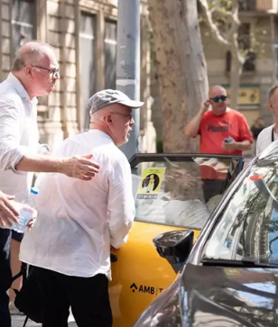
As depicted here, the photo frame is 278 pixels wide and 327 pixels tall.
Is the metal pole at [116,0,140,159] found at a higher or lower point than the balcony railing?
lower

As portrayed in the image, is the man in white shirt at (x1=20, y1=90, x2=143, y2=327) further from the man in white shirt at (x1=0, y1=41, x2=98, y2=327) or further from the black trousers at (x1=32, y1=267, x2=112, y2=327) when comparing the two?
the man in white shirt at (x1=0, y1=41, x2=98, y2=327)

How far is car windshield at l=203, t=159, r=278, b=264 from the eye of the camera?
3.86 m

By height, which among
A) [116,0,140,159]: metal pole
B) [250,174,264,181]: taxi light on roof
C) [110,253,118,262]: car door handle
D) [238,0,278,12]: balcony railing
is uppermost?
[238,0,278,12]: balcony railing

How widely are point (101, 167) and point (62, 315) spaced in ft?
3.12

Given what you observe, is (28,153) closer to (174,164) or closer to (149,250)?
(149,250)

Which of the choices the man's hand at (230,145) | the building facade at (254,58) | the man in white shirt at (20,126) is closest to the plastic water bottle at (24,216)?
the man in white shirt at (20,126)

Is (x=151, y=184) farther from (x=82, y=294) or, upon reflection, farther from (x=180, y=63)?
(x=180, y=63)

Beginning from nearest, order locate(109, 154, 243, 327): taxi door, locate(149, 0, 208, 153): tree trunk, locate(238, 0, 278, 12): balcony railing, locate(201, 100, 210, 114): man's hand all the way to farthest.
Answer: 1. locate(109, 154, 243, 327): taxi door
2. locate(201, 100, 210, 114): man's hand
3. locate(149, 0, 208, 153): tree trunk
4. locate(238, 0, 278, 12): balcony railing

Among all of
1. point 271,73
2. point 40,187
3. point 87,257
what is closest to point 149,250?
point 87,257

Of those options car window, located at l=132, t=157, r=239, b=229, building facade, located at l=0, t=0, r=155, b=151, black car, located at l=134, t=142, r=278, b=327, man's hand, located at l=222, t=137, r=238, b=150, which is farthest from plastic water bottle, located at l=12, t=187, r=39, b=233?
building facade, located at l=0, t=0, r=155, b=151

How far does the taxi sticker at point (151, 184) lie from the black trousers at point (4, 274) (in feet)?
3.46

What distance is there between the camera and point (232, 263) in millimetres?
3768

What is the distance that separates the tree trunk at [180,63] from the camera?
11.4 meters

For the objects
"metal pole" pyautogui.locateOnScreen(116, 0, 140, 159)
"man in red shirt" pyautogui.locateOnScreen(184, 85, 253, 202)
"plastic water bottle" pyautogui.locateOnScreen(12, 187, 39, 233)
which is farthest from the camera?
"man in red shirt" pyautogui.locateOnScreen(184, 85, 253, 202)
